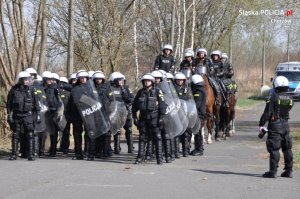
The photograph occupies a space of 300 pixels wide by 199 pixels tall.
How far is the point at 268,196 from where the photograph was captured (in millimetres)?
11523

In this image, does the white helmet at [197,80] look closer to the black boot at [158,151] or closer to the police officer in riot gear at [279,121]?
the black boot at [158,151]

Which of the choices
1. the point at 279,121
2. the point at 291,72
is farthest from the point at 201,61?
the point at 291,72

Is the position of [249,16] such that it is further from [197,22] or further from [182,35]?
[182,35]

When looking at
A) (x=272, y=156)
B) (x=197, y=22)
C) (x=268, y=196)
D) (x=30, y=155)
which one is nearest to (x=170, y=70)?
(x=30, y=155)

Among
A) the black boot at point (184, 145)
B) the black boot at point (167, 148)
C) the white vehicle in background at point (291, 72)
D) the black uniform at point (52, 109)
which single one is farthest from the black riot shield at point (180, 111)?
the white vehicle in background at point (291, 72)

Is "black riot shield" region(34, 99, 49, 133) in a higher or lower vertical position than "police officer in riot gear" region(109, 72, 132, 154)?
lower

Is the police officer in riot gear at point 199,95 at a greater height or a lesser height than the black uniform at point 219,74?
lesser

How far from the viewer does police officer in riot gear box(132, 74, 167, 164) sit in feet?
50.6

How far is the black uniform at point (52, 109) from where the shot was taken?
17188mm

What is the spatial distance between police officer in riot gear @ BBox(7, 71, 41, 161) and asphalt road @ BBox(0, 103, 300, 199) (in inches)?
18.3

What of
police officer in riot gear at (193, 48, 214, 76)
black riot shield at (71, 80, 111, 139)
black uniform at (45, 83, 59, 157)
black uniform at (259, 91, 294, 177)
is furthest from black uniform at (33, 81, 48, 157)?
black uniform at (259, 91, 294, 177)

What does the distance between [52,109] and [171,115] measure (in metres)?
2.86

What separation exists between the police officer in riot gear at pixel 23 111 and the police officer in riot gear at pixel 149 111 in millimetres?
2274

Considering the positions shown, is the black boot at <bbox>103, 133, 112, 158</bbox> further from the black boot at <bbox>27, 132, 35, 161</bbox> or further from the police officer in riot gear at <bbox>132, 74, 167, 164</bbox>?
the black boot at <bbox>27, 132, 35, 161</bbox>
